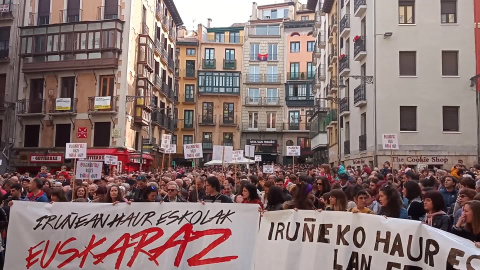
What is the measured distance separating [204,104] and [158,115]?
20821 mm

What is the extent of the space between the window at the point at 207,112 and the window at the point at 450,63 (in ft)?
128

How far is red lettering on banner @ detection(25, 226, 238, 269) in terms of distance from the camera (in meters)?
6.73

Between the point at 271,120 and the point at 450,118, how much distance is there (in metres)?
37.9

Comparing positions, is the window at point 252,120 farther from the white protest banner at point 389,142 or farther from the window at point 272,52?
the white protest banner at point 389,142

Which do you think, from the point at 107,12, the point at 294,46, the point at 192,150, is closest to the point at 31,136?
the point at 107,12

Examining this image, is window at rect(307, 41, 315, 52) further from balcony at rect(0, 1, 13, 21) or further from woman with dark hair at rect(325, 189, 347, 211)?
woman with dark hair at rect(325, 189, 347, 211)

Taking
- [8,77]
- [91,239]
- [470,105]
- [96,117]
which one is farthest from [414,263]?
[8,77]

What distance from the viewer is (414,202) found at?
8.16 meters

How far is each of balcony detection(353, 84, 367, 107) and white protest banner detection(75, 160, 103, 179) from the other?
1964cm

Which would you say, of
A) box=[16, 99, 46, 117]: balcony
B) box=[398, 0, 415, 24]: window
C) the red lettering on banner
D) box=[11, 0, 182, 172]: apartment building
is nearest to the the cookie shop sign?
box=[398, 0, 415, 24]: window

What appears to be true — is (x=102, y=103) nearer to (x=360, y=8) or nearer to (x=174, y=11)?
(x=360, y=8)

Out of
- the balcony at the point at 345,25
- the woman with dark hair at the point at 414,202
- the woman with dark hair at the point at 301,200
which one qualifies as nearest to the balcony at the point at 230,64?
the balcony at the point at 345,25

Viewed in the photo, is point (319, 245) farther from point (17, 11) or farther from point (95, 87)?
point (17, 11)

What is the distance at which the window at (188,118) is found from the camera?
63.9m
